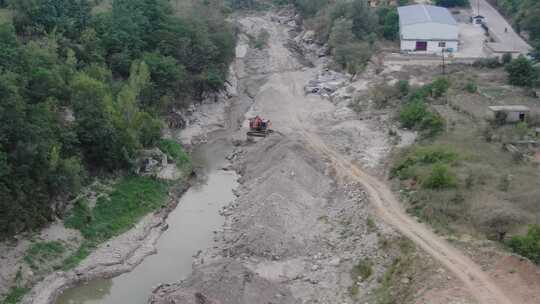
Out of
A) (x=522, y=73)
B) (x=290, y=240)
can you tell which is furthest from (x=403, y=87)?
(x=290, y=240)

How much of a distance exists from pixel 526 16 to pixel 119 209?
6818 centimetres

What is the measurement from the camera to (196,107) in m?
64.1

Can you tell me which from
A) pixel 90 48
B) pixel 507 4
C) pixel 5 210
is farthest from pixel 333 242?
pixel 507 4

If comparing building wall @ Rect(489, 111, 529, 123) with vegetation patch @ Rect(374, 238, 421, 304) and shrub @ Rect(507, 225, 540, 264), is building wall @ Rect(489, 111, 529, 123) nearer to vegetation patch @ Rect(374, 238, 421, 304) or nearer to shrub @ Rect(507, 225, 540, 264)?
shrub @ Rect(507, 225, 540, 264)

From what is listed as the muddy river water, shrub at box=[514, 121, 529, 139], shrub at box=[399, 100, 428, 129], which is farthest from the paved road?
the muddy river water

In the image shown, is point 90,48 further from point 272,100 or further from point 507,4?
point 507,4

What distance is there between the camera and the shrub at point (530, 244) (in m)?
29.3

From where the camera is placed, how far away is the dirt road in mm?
31000

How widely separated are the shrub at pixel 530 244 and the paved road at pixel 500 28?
5290 cm

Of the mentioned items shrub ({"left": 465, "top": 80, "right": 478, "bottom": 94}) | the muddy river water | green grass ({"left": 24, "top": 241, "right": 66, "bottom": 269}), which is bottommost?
the muddy river water

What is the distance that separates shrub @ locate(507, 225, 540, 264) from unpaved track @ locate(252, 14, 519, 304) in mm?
2326

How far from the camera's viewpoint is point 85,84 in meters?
42.8

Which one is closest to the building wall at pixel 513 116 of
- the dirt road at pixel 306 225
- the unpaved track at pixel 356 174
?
the dirt road at pixel 306 225

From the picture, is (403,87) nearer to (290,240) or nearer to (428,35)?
(428,35)
